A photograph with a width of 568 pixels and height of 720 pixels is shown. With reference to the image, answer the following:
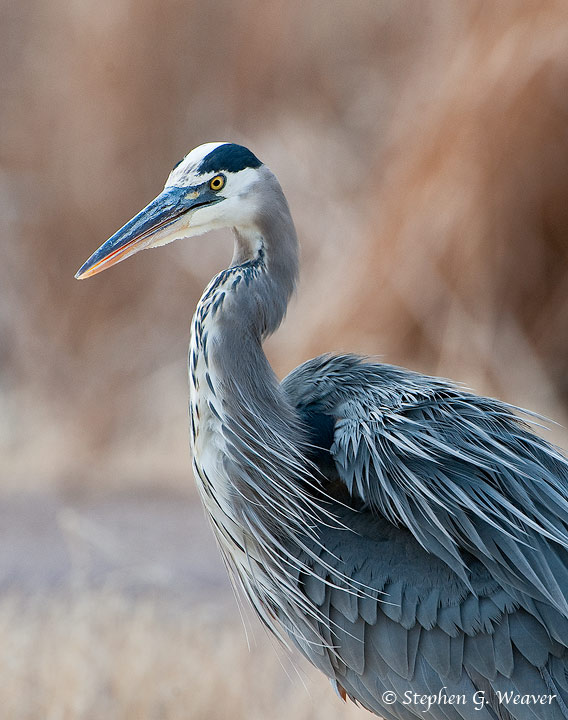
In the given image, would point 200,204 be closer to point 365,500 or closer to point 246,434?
point 246,434

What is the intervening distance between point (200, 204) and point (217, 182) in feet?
0.25

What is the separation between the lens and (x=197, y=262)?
8391 mm

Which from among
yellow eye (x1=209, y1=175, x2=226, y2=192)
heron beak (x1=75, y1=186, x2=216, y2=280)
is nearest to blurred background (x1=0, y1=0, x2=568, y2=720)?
heron beak (x1=75, y1=186, x2=216, y2=280)

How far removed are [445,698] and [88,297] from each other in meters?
6.69

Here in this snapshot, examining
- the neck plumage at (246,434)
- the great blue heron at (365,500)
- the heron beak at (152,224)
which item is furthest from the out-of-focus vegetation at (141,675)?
the heron beak at (152,224)

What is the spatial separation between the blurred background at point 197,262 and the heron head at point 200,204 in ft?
5.72

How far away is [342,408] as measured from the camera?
2822 millimetres

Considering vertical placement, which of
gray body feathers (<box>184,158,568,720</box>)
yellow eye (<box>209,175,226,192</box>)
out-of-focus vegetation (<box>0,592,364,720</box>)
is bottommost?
out-of-focus vegetation (<box>0,592,364,720</box>)

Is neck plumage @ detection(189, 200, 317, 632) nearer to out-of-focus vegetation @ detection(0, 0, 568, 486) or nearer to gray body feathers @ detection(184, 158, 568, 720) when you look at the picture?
gray body feathers @ detection(184, 158, 568, 720)

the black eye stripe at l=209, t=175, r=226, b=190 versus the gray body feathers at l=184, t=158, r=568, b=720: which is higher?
the black eye stripe at l=209, t=175, r=226, b=190

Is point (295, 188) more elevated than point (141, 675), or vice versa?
point (295, 188)

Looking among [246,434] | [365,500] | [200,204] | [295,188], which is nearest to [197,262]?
[295,188]

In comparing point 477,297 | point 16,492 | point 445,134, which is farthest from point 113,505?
point 445,134

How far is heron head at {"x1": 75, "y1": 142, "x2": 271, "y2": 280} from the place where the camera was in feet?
9.39
